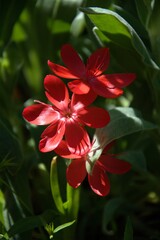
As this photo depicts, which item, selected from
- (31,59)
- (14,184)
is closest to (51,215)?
(14,184)

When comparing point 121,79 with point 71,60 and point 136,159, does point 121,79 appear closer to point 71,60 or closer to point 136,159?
point 71,60

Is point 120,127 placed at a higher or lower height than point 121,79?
lower

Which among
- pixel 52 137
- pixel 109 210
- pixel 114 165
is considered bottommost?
pixel 109 210

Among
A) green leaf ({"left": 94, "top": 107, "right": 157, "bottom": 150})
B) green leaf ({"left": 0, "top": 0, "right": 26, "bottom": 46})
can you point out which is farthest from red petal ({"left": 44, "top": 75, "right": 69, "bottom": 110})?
green leaf ({"left": 0, "top": 0, "right": 26, "bottom": 46})

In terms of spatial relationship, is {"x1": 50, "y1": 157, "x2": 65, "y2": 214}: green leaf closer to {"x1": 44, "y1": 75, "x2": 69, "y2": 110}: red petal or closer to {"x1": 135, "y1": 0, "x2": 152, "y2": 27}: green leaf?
{"x1": 44, "y1": 75, "x2": 69, "y2": 110}: red petal

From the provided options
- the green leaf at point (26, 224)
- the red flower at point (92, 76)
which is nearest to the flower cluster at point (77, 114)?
the red flower at point (92, 76)

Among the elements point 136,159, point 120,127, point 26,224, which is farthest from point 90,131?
point 26,224

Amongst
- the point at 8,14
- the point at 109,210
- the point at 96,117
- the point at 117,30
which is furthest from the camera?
the point at 8,14

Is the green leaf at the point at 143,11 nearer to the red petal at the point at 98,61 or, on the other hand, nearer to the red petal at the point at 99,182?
the red petal at the point at 98,61
